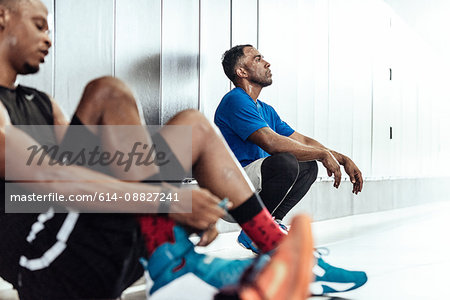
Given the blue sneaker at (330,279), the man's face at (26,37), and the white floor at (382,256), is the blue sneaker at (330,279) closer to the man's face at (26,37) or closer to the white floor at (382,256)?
the white floor at (382,256)

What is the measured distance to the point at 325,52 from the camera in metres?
4.71

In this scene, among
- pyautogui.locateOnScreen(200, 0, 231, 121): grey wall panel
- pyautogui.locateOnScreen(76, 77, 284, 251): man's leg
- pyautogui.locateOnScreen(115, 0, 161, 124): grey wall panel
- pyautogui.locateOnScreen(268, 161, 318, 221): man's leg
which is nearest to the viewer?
pyautogui.locateOnScreen(76, 77, 284, 251): man's leg

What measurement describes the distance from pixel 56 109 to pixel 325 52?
3.79 metres

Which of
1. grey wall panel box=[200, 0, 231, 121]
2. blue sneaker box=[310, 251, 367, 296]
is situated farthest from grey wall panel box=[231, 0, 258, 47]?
blue sneaker box=[310, 251, 367, 296]

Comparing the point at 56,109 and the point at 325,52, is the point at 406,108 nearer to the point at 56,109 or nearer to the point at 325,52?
the point at 325,52

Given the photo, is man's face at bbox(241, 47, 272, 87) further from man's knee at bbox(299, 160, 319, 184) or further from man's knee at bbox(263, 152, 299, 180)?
man's knee at bbox(263, 152, 299, 180)

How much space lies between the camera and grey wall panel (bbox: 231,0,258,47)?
339 centimetres

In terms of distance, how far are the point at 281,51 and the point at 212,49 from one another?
964mm

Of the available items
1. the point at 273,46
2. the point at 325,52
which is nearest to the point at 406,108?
the point at 325,52

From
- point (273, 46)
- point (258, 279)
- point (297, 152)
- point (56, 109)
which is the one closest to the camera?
point (258, 279)

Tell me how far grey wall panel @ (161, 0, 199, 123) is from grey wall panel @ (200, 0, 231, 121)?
0.06 meters

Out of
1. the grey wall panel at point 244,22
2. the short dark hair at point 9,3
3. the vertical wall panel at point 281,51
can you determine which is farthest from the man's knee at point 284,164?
the vertical wall panel at point 281,51

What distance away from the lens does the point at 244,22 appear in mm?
3498

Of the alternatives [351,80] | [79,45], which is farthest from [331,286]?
[351,80]
